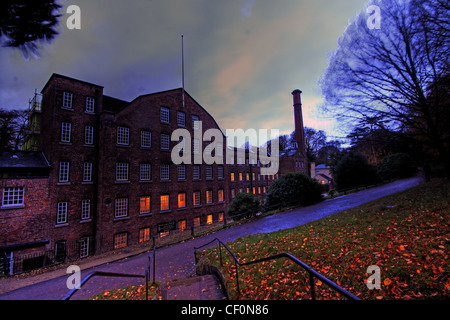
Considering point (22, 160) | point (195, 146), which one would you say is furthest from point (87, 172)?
point (195, 146)

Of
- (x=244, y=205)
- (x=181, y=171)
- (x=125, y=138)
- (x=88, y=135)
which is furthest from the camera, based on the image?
(x=181, y=171)

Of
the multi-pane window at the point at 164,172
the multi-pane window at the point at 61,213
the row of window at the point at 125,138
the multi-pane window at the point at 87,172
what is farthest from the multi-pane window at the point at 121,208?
the row of window at the point at 125,138

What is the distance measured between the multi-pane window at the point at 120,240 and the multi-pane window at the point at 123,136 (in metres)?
8.88

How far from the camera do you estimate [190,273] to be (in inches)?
365

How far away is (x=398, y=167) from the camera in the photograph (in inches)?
1286

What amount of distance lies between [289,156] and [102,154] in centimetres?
3974

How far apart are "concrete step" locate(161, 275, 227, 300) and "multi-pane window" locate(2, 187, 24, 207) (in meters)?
16.0

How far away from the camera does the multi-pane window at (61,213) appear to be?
16.6m

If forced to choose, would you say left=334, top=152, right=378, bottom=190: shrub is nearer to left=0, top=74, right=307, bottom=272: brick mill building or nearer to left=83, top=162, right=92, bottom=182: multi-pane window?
left=0, top=74, right=307, bottom=272: brick mill building

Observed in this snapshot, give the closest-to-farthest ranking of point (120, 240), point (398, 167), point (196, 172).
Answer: point (120, 240), point (196, 172), point (398, 167)

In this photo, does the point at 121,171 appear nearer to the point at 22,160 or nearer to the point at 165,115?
the point at 22,160

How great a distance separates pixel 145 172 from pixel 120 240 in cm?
693

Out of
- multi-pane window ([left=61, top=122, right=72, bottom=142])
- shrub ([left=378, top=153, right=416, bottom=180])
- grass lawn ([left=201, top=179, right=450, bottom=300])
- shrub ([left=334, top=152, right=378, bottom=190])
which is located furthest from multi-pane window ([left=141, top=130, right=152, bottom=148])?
shrub ([left=378, top=153, right=416, bottom=180])

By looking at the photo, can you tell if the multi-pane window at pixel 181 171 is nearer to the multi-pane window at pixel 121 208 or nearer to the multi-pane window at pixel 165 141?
the multi-pane window at pixel 165 141
